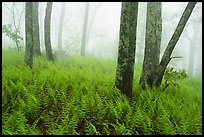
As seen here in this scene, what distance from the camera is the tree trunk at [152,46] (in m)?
7.13

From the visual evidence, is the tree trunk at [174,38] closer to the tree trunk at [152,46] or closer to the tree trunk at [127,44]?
the tree trunk at [152,46]

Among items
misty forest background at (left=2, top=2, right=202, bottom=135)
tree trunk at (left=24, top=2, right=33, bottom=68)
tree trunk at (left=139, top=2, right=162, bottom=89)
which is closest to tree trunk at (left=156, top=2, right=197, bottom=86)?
misty forest background at (left=2, top=2, right=202, bottom=135)

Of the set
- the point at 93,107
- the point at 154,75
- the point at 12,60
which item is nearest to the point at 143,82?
the point at 154,75

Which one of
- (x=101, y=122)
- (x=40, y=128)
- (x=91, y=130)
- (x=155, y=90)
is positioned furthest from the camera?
(x=155, y=90)

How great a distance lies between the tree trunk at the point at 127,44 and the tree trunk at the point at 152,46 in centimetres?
107

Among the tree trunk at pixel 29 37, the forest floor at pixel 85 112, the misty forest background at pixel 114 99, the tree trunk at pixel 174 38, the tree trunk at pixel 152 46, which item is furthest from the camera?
the tree trunk at pixel 29 37

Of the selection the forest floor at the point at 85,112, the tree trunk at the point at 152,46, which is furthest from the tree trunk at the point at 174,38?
the forest floor at the point at 85,112

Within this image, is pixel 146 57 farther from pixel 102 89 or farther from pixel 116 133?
pixel 116 133

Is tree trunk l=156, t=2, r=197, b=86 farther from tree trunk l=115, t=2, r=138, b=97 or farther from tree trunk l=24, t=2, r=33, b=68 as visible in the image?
tree trunk l=24, t=2, r=33, b=68

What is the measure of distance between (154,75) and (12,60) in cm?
573

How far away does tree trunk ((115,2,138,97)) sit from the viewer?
611 centimetres

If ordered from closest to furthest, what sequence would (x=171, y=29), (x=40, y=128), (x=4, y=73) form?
1. (x=40, y=128)
2. (x=4, y=73)
3. (x=171, y=29)

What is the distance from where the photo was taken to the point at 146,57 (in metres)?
7.20

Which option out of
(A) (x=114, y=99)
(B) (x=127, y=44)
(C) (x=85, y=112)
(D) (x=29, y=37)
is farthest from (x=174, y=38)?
(D) (x=29, y=37)
